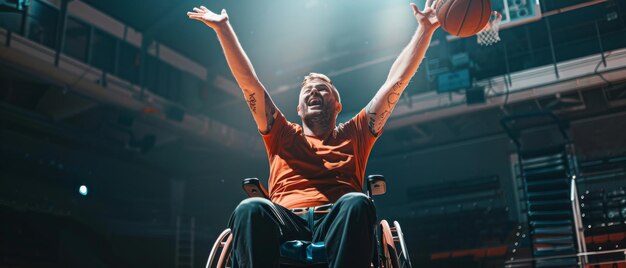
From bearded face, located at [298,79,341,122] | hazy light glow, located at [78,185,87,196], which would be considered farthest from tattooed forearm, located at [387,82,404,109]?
hazy light glow, located at [78,185,87,196]

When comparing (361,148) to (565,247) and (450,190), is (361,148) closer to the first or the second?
(565,247)

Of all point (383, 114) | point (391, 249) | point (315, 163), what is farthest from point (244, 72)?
point (391, 249)

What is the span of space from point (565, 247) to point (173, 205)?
734 centimetres

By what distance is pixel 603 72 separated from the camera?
26.6ft

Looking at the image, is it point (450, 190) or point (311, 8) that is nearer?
point (311, 8)

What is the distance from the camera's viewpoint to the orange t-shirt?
2512mm

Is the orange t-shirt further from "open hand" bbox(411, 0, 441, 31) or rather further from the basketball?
the basketball

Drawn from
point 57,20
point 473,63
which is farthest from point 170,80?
point 473,63

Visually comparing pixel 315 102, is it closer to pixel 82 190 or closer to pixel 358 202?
pixel 358 202

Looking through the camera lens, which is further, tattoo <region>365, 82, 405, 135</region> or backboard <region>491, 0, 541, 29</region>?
backboard <region>491, 0, 541, 29</region>

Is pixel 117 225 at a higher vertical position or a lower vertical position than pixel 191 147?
lower

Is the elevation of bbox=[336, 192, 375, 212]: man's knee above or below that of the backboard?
below

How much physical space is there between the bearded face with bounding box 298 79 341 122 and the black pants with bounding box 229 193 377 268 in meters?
0.71

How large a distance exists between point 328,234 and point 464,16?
172 centimetres
